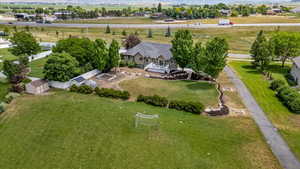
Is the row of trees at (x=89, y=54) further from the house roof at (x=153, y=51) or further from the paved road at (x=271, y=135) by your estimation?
the paved road at (x=271, y=135)

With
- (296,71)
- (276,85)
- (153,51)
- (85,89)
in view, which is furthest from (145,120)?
(296,71)

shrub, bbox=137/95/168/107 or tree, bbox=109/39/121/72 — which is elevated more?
tree, bbox=109/39/121/72

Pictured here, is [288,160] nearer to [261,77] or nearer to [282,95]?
[282,95]

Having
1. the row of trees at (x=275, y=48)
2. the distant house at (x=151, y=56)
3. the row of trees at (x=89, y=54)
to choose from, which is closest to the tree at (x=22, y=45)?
the row of trees at (x=89, y=54)

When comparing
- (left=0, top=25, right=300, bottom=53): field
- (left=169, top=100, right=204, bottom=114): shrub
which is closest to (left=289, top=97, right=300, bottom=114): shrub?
(left=169, top=100, right=204, bottom=114): shrub

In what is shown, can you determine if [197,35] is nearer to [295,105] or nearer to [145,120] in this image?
[295,105]

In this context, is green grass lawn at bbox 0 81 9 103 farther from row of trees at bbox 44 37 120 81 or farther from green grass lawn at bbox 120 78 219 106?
green grass lawn at bbox 120 78 219 106
